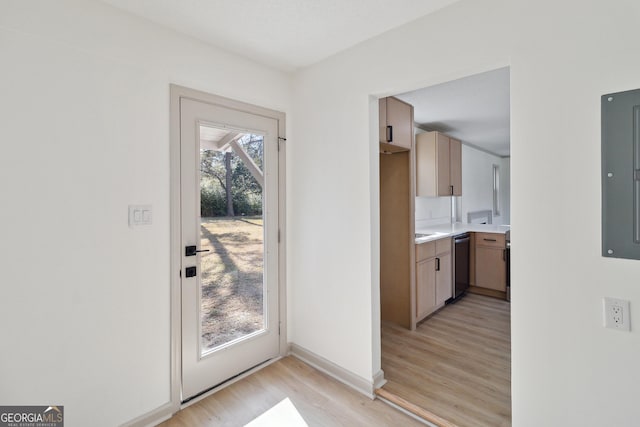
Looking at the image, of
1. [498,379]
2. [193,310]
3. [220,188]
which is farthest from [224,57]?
[498,379]

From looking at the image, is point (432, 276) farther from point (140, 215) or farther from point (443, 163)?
point (140, 215)

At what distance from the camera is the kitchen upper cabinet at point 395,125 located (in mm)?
2816

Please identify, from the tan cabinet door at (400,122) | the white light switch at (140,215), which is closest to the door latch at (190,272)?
the white light switch at (140,215)

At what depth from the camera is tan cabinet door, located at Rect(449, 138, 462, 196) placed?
436 cm

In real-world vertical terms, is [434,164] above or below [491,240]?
above

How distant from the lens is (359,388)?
7.30 ft

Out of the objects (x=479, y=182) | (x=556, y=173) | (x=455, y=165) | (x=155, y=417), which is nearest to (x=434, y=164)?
(x=455, y=165)

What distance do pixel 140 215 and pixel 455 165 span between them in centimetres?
408

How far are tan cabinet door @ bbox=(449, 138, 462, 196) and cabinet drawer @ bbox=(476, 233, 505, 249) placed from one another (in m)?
0.72

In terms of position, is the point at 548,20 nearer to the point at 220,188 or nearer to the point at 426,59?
the point at 426,59

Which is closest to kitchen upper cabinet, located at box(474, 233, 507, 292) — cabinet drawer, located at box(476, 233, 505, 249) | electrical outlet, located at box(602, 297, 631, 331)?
cabinet drawer, located at box(476, 233, 505, 249)

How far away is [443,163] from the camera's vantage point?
4.14 metres

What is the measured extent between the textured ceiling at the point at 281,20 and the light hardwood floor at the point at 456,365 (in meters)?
2.46

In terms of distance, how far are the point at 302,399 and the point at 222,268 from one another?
1.08 metres
